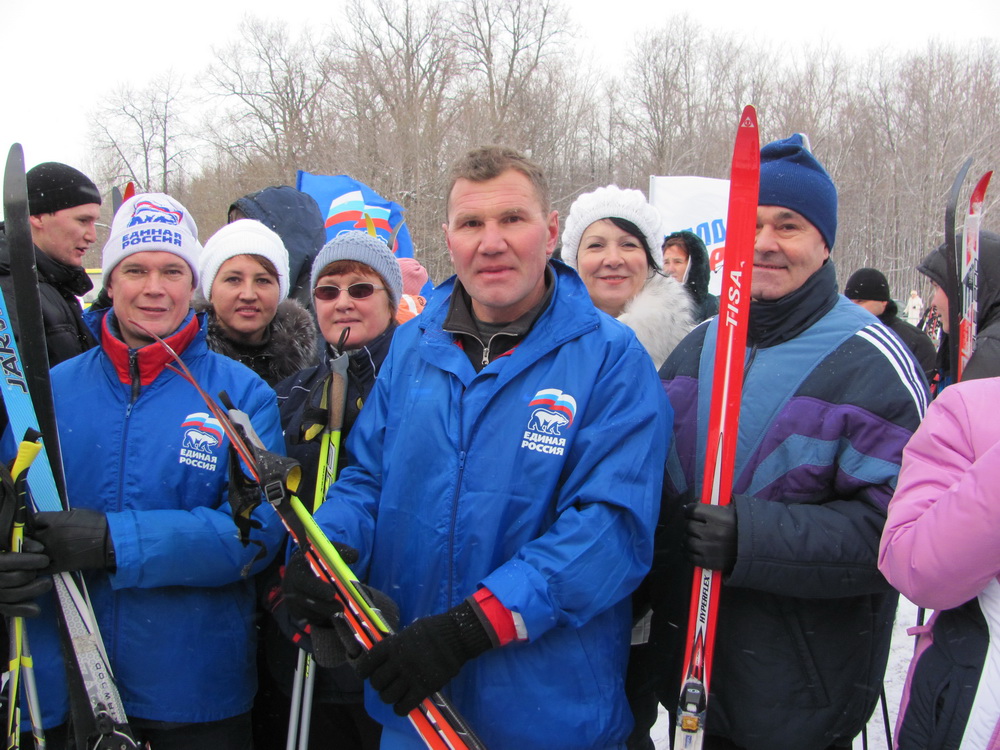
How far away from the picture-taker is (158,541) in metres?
1.91

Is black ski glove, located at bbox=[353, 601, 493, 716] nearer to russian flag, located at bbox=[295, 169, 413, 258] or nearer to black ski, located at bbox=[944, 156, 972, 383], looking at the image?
black ski, located at bbox=[944, 156, 972, 383]

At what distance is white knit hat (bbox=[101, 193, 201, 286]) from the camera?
7.50 feet

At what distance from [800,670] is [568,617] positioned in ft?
2.27

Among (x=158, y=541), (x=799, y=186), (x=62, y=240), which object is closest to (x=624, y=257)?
(x=799, y=186)

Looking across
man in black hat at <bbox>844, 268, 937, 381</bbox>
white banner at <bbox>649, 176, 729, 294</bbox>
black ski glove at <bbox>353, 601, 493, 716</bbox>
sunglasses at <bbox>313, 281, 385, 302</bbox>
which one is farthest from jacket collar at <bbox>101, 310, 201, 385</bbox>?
white banner at <bbox>649, 176, 729, 294</bbox>

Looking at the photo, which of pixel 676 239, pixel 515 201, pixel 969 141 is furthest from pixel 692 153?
pixel 515 201

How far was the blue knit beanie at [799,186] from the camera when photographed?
196 centimetres

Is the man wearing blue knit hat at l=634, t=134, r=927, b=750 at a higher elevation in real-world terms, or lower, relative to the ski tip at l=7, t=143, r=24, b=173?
lower

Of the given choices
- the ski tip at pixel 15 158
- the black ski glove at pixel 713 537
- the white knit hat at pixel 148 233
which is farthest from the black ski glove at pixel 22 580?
the black ski glove at pixel 713 537

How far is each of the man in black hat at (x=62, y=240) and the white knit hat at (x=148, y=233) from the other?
32.9 inches

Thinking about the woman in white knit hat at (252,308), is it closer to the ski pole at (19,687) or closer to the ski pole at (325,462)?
the ski pole at (325,462)

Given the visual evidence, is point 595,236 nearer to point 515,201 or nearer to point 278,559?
point 515,201

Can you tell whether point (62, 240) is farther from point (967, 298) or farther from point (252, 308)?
point (967, 298)

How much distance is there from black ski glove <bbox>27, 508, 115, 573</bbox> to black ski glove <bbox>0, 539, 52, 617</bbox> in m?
0.03
